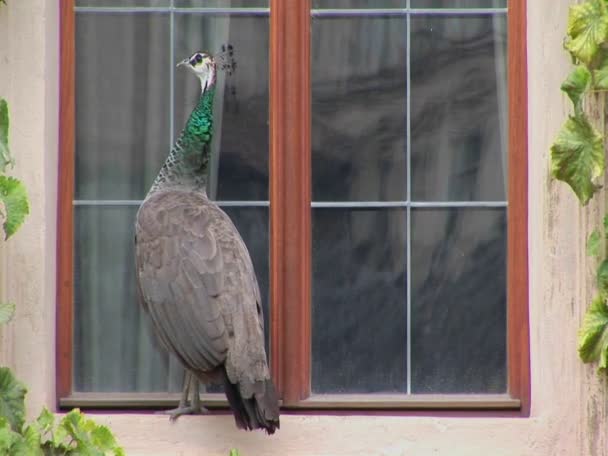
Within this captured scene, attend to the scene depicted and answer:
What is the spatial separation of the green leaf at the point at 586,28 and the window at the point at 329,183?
1.00 ft

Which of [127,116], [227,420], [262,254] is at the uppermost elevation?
[127,116]

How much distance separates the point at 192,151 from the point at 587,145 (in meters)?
1.36

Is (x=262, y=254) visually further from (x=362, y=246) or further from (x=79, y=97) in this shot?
(x=79, y=97)

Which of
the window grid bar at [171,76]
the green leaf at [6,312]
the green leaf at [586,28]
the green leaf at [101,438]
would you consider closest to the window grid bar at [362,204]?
the window grid bar at [171,76]

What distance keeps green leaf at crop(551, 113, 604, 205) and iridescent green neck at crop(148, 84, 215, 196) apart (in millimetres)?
1206

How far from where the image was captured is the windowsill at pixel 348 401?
6.75 meters

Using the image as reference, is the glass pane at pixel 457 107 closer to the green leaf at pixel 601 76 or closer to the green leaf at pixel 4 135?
the green leaf at pixel 601 76

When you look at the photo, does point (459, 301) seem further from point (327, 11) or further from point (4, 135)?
point (4, 135)

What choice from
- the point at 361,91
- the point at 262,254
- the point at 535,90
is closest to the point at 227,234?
the point at 262,254

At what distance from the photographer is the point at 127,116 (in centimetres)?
697

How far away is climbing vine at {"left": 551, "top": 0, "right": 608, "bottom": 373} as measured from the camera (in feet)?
21.4

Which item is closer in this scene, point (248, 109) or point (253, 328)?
point (253, 328)

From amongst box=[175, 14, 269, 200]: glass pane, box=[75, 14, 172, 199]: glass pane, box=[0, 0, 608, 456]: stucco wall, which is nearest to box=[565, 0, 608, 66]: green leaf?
box=[0, 0, 608, 456]: stucco wall

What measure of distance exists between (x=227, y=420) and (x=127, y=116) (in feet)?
3.72
